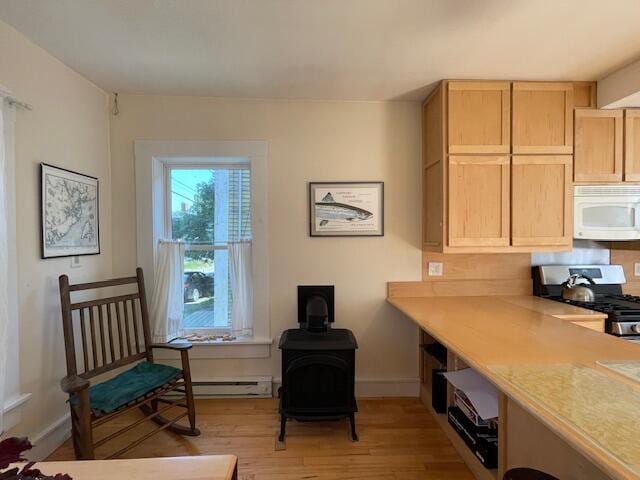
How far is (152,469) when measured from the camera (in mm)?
928

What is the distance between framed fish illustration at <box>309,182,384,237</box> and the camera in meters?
2.58

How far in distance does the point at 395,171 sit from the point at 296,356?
1589 mm

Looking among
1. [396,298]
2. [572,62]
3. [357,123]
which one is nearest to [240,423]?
[396,298]

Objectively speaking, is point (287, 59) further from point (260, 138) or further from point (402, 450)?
point (402, 450)

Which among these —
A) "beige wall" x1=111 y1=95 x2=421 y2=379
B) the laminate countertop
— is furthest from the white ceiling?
the laminate countertop

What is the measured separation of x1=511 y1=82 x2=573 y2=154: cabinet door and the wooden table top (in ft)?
8.11

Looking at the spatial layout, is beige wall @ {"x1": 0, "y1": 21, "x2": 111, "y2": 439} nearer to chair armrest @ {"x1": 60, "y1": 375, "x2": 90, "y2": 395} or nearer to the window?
chair armrest @ {"x1": 60, "y1": 375, "x2": 90, "y2": 395}

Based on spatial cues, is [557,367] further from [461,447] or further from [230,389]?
[230,389]

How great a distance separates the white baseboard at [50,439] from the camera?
186 cm

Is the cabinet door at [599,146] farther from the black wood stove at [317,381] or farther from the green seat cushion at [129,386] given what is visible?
the green seat cushion at [129,386]

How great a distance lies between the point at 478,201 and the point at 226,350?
2.19 metres

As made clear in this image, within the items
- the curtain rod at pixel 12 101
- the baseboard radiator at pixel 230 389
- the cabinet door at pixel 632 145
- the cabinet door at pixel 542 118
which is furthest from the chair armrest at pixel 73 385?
the cabinet door at pixel 632 145

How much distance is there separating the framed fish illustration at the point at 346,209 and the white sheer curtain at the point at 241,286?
1.92 feet

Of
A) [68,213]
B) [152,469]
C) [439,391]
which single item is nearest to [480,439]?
[439,391]
